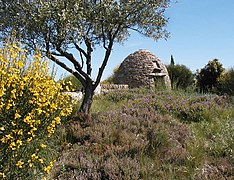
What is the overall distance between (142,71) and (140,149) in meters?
10.3

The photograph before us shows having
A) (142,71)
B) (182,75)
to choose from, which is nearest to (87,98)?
(142,71)

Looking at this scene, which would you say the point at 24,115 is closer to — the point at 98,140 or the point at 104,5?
the point at 98,140

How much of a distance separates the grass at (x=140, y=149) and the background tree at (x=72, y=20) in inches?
56.7

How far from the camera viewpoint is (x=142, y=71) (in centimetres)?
1462

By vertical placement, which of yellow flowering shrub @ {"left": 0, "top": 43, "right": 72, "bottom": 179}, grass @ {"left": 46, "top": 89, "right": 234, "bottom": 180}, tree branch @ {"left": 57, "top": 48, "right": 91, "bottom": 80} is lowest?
grass @ {"left": 46, "top": 89, "right": 234, "bottom": 180}

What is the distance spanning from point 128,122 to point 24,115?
9.04 ft

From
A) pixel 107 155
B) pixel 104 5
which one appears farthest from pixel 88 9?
pixel 107 155

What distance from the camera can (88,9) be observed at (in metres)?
5.81

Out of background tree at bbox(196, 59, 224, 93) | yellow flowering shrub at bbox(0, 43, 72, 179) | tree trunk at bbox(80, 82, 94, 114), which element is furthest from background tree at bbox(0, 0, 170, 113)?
background tree at bbox(196, 59, 224, 93)

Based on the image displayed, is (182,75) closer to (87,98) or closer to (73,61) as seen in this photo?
(87,98)

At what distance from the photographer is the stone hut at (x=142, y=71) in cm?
1454

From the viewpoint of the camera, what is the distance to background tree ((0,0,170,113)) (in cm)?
544

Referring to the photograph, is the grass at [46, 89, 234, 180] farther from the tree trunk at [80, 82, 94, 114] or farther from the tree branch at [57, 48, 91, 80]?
the tree branch at [57, 48, 91, 80]

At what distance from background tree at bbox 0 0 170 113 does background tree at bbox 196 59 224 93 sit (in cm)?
1026
